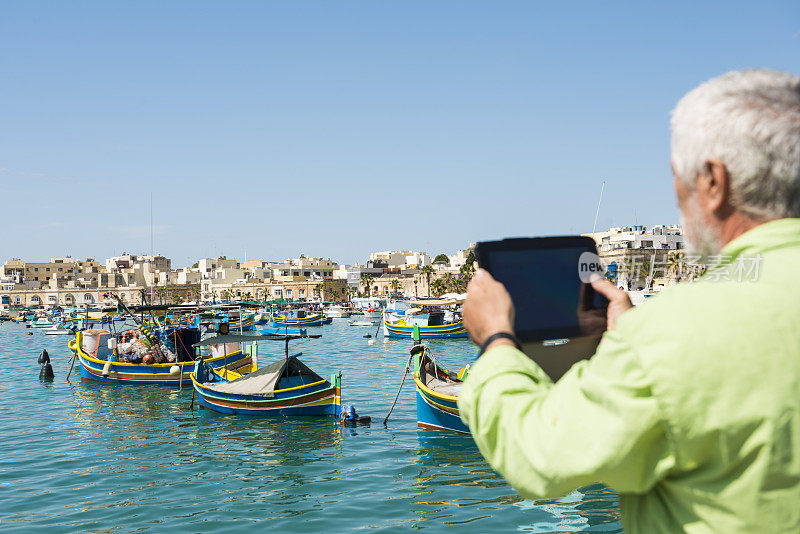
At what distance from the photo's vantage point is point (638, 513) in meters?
1.44

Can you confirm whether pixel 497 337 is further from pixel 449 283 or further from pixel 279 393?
pixel 449 283

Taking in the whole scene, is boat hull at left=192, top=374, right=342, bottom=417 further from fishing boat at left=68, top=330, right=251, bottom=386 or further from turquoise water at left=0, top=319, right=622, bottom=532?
fishing boat at left=68, top=330, right=251, bottom=386

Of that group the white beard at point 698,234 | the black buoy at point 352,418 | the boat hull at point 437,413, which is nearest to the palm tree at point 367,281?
the black buoy at point 352,418

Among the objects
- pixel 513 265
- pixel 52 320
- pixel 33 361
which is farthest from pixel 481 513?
pixel 52 320

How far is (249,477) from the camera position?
621 inches

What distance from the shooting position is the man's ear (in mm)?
1391

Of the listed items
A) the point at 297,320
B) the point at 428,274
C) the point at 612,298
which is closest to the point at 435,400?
the point at 612,298

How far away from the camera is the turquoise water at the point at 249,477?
12.7 meters

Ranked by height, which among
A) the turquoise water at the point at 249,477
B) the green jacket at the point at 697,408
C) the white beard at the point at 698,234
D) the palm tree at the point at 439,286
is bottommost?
the turquoise water at the point at 249,477

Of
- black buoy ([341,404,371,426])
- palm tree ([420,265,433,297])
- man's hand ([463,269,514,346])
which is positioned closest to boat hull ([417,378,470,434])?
black buoy ([341,404,371,426])

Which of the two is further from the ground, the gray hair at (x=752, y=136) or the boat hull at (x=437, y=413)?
the gray hair at (x=752, y=136)

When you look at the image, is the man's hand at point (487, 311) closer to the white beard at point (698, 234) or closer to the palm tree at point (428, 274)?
the white beard at point (698, 234)

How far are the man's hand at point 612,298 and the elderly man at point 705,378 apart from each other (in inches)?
23.3

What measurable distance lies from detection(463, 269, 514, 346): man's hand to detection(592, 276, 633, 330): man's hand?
500 millimetres
